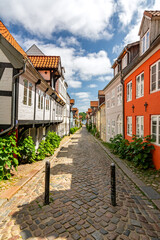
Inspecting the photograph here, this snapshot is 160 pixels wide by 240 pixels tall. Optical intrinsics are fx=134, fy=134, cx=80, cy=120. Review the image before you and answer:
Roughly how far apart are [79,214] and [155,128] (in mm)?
5518

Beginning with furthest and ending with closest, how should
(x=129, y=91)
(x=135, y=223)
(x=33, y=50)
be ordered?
(x=33, y=50)
(x=129, y=91)
(x=135, y=223)

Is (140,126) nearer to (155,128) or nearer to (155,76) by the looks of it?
(155,128)

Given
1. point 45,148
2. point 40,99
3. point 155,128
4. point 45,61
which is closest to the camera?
point 155,128

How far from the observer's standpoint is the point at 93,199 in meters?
4.29

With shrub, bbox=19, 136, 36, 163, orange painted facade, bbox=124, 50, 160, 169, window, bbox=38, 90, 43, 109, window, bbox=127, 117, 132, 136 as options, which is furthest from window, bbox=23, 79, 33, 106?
window, bbox=127, 117, 132, 136

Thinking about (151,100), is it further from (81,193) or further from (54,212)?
(54,212)

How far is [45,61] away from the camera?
12.5 meters

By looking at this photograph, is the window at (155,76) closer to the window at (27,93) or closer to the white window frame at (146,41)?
the white window frame at (146,41)

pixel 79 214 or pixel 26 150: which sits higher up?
pixel 26 150

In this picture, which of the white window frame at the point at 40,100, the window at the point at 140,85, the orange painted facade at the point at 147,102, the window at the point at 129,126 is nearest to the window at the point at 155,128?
the orange painted facade at the point at 147,102

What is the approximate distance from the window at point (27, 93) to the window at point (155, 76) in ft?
21.7

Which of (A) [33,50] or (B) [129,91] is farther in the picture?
(A) [33,50]

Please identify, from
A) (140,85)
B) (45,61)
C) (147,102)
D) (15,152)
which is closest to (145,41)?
(140,85)

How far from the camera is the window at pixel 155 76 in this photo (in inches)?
258
